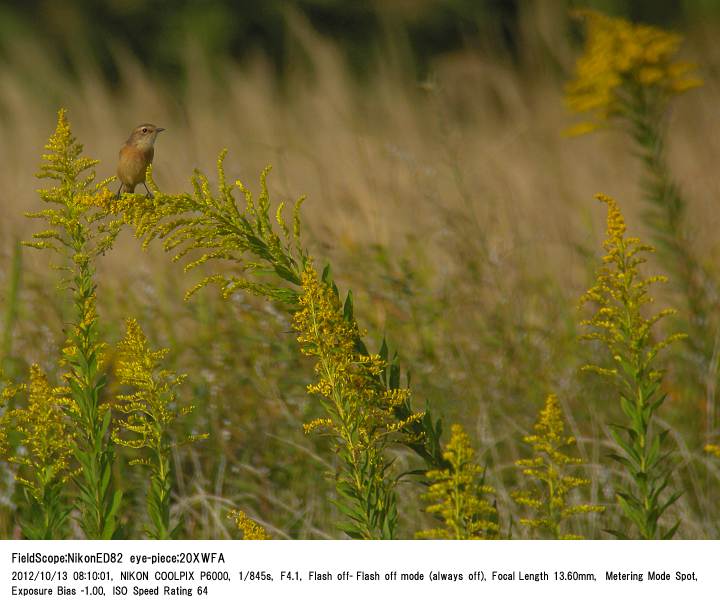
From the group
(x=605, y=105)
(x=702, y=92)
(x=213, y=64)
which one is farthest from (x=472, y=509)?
(x=213, y=64)

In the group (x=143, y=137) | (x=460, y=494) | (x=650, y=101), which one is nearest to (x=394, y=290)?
(x=650, y=101)

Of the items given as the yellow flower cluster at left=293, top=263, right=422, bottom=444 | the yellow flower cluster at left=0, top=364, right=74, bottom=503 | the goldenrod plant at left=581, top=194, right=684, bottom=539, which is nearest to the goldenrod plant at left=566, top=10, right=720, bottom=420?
the goldenrod plant at left=581, top=194, right=684, bottom=539

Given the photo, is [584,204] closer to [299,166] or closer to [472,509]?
[299,166]

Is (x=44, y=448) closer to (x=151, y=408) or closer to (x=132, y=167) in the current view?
(x=151, y=408)

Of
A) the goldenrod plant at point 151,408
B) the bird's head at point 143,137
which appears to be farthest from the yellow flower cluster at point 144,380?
the bird's head at point 143,137

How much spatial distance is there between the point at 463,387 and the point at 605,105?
1270 millimetres

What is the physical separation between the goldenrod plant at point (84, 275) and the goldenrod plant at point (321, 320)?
8 cm

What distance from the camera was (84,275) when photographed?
1.74 metres

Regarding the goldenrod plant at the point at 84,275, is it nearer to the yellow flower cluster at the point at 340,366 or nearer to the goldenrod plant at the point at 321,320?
the goldenrod plant at the point at 321,320

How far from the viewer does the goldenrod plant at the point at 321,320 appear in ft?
5.44

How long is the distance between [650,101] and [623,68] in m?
0.22

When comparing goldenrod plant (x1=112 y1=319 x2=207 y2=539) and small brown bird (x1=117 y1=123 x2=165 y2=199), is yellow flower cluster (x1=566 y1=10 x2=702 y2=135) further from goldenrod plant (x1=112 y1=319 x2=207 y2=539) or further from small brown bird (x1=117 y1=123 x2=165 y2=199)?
goldenrod plant (x1=112 y1=319 x2=207 y2=539)

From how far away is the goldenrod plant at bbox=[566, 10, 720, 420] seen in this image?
3.65 m

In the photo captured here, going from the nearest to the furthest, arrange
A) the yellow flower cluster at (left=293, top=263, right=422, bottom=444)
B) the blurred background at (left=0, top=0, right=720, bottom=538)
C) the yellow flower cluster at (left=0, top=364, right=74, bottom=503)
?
the yellow flower cluster at (left=293, top=263, right=422, bottom=444)
the yellow flower cluster at (left=0, top=364, right=74, bottom=503)
the blurred background at (left=0, top=0, right=720, bottom=538)
